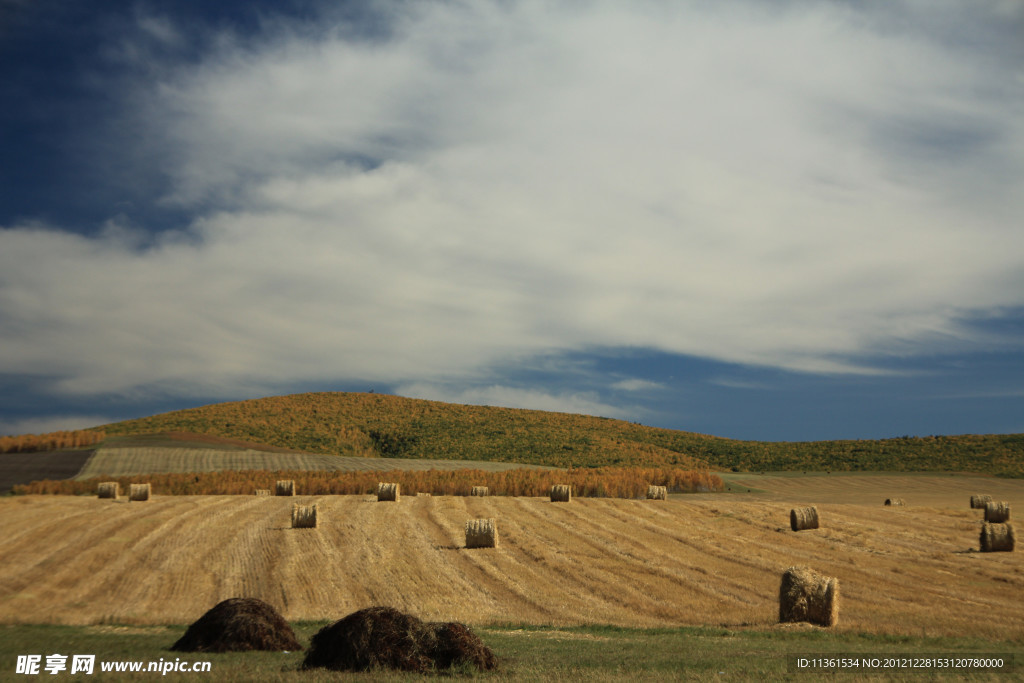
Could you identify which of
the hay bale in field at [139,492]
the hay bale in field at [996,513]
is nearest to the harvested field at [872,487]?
the hay bale in field at [996,513]

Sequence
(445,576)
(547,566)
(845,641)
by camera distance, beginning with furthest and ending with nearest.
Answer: (547,566) < (445,576) < (845,641)

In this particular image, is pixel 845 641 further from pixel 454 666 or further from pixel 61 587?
pixel 61 587

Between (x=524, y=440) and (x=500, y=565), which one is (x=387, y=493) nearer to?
(x=500, y=565)

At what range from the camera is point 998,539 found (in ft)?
84.8

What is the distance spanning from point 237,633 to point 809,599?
12.6 meters

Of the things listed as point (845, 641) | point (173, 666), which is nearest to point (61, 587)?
point (173, 666)

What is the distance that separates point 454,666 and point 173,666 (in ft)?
14.3

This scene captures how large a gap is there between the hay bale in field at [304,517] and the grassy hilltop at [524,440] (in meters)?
56.0

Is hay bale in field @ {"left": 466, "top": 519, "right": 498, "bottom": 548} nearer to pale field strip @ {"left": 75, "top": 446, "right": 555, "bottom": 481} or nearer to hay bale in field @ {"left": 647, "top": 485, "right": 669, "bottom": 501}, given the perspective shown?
hay bale in field @ {"left": 647, "top": 485, "right": 669, "bottom": 501}

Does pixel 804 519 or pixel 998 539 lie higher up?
pixel 998 539

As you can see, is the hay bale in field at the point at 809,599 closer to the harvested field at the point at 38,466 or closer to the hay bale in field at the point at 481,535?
the hay bale in field at the point at 481,535

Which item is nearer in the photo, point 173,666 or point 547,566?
point 173,666

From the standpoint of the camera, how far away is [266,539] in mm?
28203

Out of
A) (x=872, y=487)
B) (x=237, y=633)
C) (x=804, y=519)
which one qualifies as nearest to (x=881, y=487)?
(x=872, y=487)
